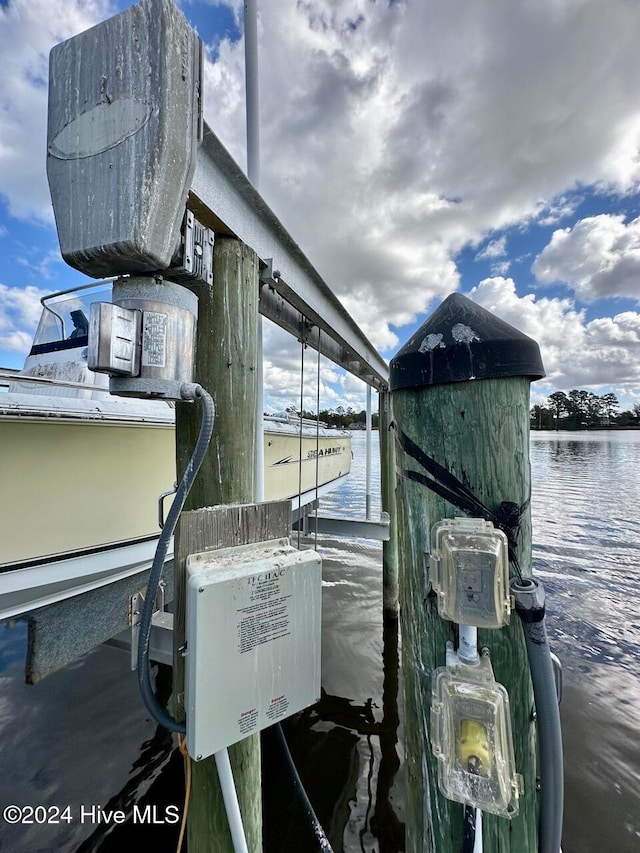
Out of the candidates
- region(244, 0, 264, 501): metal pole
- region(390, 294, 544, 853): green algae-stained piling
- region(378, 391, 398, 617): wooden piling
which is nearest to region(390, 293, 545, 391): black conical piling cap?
region(390, 294, 544, 853): green algae-stained piling

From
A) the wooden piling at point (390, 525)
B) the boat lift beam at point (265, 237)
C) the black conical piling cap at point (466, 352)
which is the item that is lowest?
the wooden piling at point (390, 525)

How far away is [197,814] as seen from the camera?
125cm

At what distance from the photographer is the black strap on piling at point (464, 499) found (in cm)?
87

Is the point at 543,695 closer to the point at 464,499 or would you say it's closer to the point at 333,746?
the point at 464,499

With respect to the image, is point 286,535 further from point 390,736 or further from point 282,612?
point 390,736

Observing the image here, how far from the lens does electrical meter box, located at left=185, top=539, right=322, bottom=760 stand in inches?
38.7

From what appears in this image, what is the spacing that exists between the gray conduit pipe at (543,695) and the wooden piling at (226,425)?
926 mm

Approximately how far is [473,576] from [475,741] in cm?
33

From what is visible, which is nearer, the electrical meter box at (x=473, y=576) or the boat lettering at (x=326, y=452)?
the electrical meter box at (x=473, y=576)

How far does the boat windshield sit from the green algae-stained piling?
3587mm

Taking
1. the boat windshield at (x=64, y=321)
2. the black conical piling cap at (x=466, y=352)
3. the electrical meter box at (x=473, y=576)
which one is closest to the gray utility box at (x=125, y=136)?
the black conical piling cap at (x=466, y=352)

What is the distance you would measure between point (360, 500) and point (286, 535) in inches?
554

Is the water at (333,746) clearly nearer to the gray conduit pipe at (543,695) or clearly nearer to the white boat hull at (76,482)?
the white boat hull at (76,482)

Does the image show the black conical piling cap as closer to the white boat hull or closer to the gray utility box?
the gray utility box
